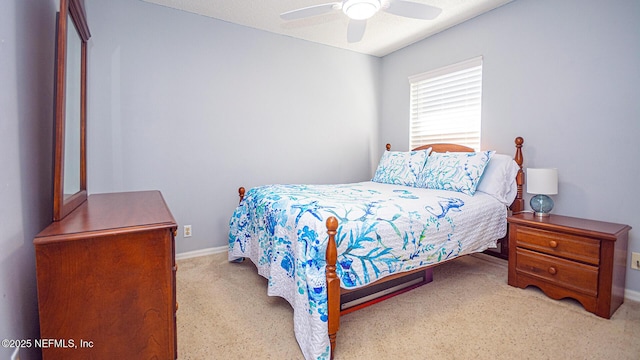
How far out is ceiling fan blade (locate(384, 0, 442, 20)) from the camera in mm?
2191

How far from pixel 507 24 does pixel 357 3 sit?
1.77 metres

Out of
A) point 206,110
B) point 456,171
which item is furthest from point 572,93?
point 206,110

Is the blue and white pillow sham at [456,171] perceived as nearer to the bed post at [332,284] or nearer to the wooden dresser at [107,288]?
the bed post at [332,284]

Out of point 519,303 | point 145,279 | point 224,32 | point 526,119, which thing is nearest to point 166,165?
point 224,32

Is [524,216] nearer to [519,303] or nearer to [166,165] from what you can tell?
[519,303]

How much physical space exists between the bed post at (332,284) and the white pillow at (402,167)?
71.4 inches

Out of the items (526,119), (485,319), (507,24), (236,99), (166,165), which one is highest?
(507,24)

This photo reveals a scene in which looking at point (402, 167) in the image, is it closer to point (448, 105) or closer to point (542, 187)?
point (448, 105)

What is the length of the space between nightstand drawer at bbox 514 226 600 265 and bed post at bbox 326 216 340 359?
170cm

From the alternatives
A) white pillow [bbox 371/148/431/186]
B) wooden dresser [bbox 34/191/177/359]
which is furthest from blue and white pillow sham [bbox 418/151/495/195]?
wooden dresser [bbox 34/191/177/359]

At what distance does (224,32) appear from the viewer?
127 inches

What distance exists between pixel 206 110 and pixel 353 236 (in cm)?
227

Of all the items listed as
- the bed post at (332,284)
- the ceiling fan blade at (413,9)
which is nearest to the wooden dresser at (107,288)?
the bed post at (332,284)

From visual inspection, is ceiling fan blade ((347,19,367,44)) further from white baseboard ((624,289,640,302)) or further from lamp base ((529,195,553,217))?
white baseboard ((624,289,640,302))
